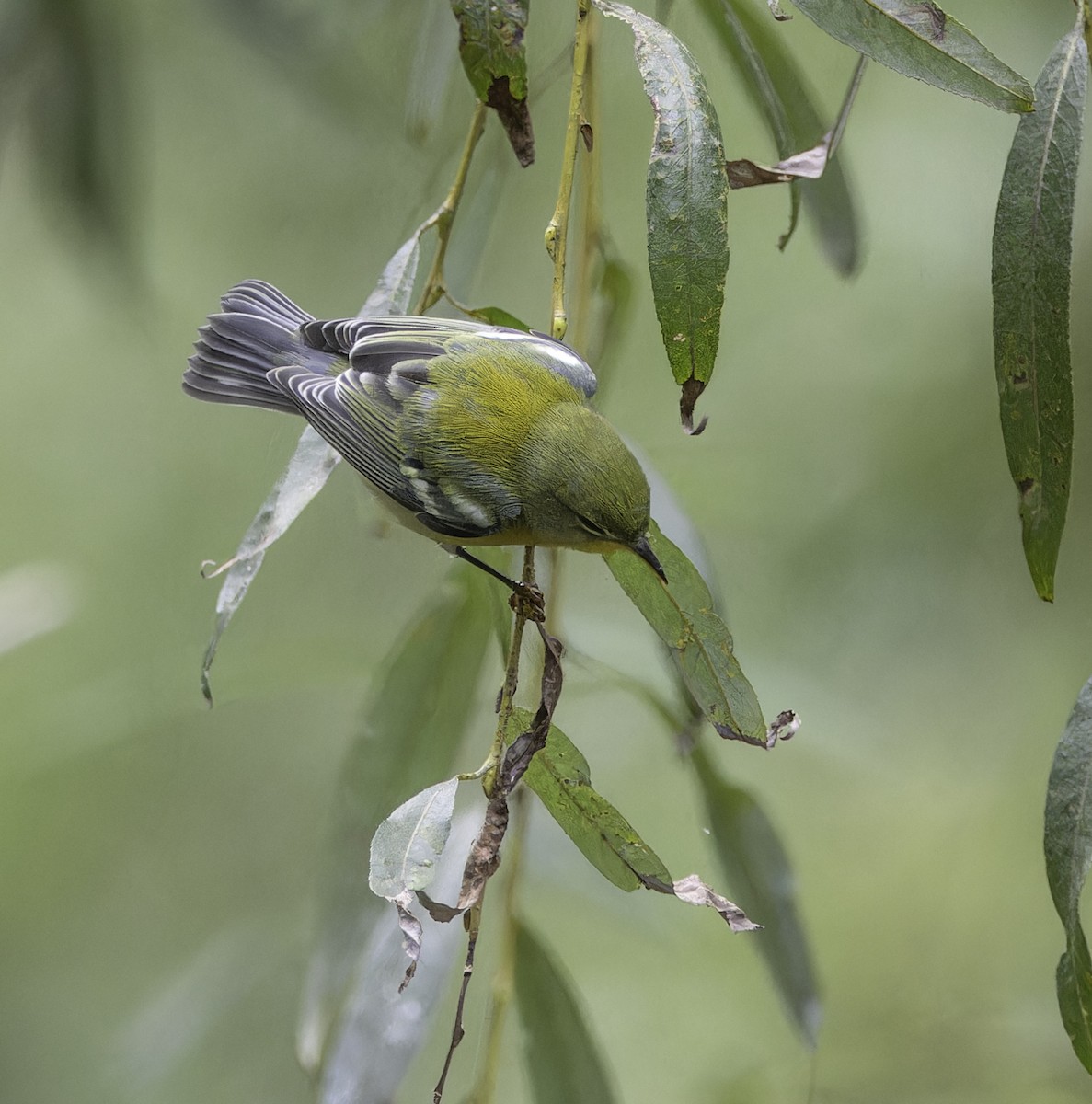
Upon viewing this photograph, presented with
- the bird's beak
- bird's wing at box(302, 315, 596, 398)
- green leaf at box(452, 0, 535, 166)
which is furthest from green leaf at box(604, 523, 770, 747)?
green leaf at box(452, 0, 535, 166)

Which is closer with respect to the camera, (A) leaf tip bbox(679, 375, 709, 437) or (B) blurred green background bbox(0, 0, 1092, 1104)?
(A) leaf tip bbox(679, 375, 709, 437)

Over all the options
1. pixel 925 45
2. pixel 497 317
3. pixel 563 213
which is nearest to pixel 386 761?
pixel 497 317

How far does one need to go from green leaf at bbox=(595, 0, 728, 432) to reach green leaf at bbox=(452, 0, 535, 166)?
0.07 metres

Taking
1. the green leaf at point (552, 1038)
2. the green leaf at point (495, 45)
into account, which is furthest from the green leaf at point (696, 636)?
the green leaf at point (552, 1038)

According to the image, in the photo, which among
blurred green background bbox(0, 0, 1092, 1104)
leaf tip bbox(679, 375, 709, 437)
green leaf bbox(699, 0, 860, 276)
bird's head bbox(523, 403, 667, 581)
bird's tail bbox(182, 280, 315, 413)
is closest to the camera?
leaf tip bbox(679, 375, 709, 437)

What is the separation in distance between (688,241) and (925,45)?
6.3 inches

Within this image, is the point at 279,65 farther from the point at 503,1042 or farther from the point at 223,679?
the point at 503,1042

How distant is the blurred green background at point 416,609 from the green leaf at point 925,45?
0.38m

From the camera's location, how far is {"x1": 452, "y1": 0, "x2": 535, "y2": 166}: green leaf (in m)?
0.45

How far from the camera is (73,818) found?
979 mm

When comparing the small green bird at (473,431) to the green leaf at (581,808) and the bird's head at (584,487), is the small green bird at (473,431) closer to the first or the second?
the bird's head at (584,487)

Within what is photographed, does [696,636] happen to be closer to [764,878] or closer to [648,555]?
[648,555]

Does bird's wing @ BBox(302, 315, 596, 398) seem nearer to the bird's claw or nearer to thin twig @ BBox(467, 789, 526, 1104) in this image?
the bird's claw

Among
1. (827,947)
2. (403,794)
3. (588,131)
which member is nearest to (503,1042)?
(403,794)
